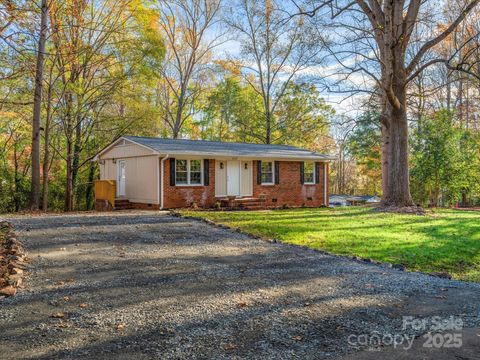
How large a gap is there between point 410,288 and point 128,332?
3.72 m

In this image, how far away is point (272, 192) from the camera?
18.8m

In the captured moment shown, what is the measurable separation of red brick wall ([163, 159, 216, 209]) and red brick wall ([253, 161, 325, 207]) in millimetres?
2389

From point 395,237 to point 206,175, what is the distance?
9.24 m

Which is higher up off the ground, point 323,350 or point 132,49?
point 132,49

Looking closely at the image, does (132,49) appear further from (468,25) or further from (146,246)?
(468,25)

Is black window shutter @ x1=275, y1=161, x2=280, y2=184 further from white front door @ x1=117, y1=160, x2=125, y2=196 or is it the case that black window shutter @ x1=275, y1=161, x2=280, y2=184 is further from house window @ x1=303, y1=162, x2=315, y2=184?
white front door @ x1=117, y1=160, x2=125, y2=196

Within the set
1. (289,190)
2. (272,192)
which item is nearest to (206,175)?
(272,192)

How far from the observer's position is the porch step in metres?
17.1

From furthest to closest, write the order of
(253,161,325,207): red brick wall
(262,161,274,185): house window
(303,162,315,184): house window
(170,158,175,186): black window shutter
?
(303,162,315,184): house window → (262,161,274,185): house window → (253,161,325,207): red brick wall → (170,158,175,186): black window shutter

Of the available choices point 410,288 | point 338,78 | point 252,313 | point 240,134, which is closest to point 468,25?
point 338,78

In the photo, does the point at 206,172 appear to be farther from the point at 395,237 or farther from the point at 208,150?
the point at 395,237

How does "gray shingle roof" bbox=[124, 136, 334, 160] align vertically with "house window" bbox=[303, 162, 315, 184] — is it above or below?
above

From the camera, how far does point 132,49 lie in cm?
2042

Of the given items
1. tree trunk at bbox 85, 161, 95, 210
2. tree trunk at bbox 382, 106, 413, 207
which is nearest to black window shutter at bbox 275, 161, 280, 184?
tree trunk at bbox 382, 106, 413, 207
